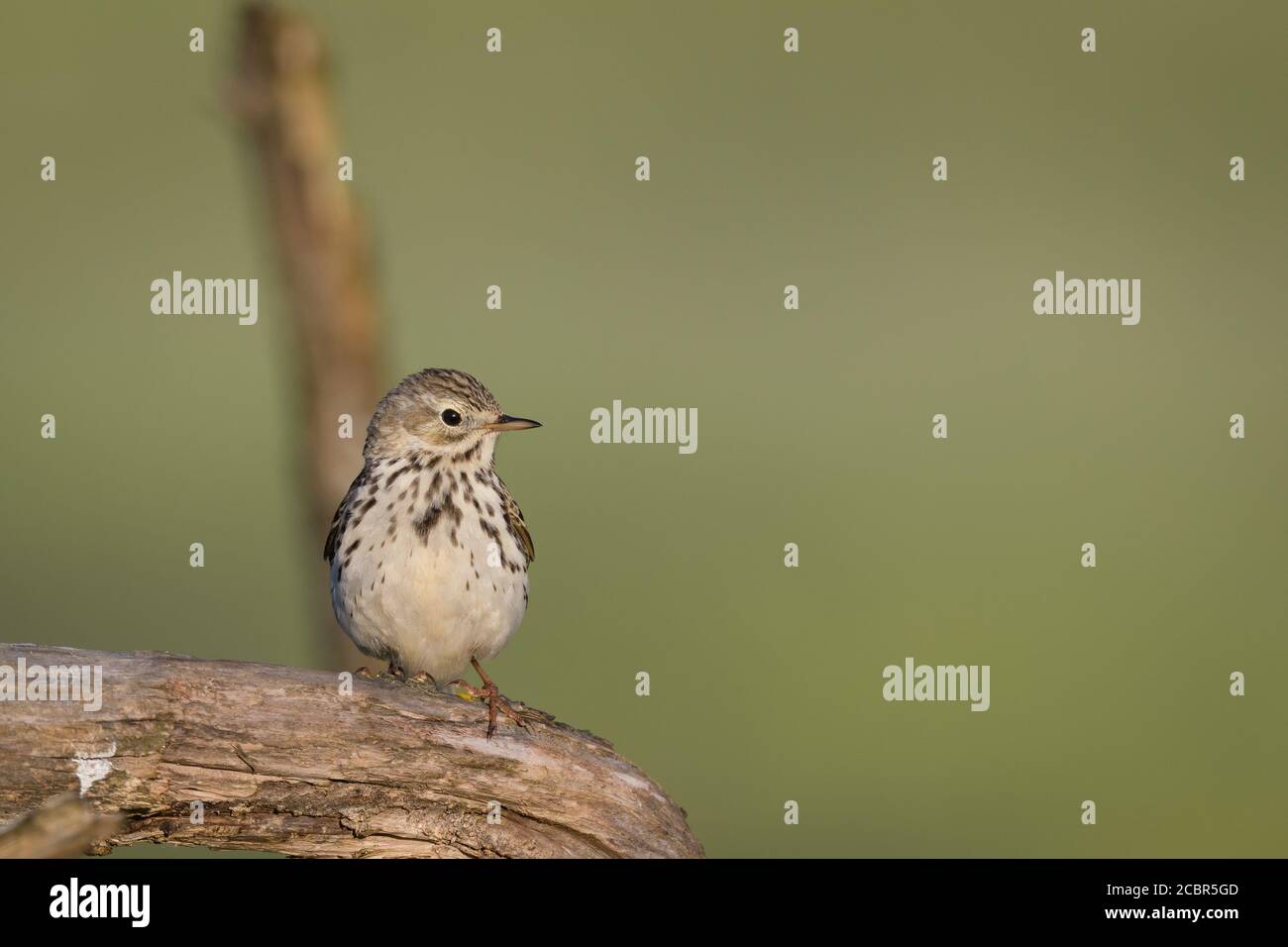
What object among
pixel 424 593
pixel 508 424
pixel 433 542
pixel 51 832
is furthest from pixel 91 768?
pixel 508 424

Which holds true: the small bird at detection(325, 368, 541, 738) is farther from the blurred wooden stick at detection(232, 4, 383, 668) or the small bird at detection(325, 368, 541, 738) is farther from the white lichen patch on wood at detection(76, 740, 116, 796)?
the blurred wooden stick at detection(232, 4, 383, 668)

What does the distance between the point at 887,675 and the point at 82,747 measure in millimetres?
16545

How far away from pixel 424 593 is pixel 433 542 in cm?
28

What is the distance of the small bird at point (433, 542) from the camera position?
8.16 m

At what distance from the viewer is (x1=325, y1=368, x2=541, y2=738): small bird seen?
Answer: 26.8 ft

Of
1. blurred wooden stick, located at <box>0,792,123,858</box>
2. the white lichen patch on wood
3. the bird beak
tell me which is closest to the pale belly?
the bird beak

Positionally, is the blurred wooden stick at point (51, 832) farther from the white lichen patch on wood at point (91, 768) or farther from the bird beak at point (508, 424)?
the bird beak at point (508, 424)

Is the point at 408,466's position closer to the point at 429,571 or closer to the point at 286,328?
the point at 429,571

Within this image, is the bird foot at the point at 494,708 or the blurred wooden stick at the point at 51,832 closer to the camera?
the blurred wooden stick at the point at 51,832

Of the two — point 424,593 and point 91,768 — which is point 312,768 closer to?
point 91,768

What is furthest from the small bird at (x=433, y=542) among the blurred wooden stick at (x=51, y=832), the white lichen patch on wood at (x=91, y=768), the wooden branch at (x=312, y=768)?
the blurred wooden stick at (x=51, y=832)

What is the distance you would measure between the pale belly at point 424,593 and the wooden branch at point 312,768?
0.45 meters

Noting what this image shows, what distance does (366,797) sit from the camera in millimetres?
7449

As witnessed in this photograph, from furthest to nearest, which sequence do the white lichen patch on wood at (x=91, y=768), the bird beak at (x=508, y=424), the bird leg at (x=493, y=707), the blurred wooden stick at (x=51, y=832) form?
the bird beak at (x=508, y=424) → the bird leg at (x=493, y=707) → the white lichen patch on wood at (x=91, y=768) → the blurred wooden stick at (x=51, y=832)
